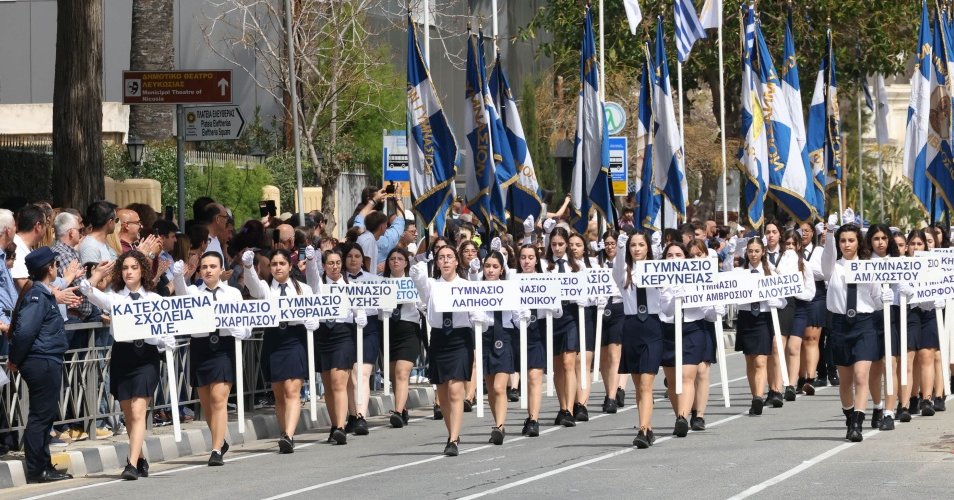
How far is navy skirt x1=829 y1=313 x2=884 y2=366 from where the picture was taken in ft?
51.7

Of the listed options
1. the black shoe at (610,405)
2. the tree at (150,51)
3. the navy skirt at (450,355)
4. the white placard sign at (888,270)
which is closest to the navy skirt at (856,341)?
the white placard sign at (888,270)

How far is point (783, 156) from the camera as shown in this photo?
2545cm

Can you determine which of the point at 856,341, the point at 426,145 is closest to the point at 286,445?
the point at 856,341

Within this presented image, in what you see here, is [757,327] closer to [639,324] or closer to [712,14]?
[639,324]

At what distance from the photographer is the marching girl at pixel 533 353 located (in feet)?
54.7

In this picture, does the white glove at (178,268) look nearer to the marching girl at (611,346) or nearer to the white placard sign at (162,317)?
the white placard sign at (162,317)

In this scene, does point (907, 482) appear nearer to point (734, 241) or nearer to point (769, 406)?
point (769, 406)

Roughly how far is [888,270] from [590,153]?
27.1 feet

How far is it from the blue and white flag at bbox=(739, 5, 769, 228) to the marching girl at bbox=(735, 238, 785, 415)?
5946 mm

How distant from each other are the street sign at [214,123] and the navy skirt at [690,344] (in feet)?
20.4

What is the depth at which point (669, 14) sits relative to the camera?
43625 mm

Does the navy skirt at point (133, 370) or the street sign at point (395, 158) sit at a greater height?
the street sign at point (395, 158)

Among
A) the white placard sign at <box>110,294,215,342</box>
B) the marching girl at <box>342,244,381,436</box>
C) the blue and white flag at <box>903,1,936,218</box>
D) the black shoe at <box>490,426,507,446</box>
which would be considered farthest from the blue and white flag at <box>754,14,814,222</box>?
the white placard sign at <box>110,294,215,342</box>

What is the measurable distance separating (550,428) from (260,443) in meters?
2.76
